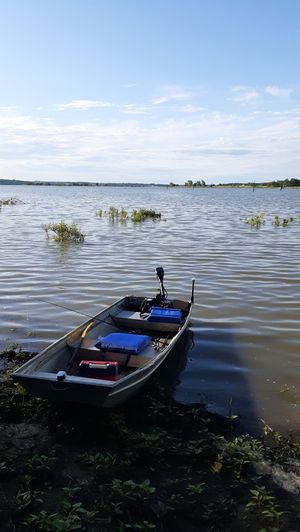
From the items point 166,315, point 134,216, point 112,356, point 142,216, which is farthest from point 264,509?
point 142,216

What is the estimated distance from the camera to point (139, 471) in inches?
220

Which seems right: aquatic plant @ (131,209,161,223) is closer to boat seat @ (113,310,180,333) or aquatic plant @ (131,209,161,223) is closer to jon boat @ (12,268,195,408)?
jon boat @ (12,268,195,408)

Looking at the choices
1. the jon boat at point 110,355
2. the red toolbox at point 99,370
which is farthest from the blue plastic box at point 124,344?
the red toolbox at point 99,370

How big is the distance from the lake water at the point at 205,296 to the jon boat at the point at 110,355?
0.78 m

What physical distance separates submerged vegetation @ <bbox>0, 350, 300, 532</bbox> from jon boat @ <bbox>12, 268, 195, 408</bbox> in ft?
1.76

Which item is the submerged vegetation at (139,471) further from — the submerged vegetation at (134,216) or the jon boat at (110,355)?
the submerged vegetation at (134,216)

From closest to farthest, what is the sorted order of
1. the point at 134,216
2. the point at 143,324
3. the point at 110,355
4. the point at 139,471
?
the point at 139,471 → the point at 110,355 → the point at 143,324 → the point at 134,216

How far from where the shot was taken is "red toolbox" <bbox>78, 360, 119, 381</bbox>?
748 centimetres

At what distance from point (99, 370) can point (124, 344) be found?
1058 millimetres

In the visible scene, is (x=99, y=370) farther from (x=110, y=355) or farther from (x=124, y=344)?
(x=124, y=344)

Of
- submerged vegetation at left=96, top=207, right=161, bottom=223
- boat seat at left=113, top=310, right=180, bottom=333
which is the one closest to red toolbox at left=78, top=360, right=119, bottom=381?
boat seat at left=113, top=310, right=180, bottom=333

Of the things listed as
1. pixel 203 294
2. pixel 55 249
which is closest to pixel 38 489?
pixel 203 294

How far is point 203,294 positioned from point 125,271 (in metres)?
4.27

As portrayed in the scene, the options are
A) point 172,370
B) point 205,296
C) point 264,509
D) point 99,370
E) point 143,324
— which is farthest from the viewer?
point 205,296
